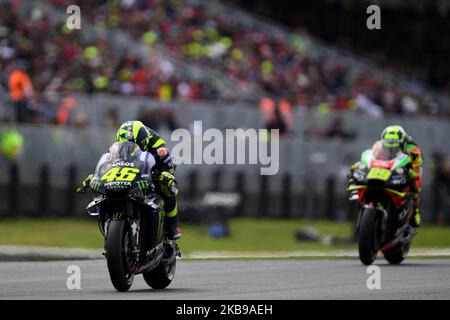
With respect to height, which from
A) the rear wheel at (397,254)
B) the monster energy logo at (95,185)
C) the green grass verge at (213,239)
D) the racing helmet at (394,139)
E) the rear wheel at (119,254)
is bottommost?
the green grass verge at (213,239)

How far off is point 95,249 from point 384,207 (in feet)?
16.0

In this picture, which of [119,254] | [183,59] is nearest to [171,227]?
[119,254]

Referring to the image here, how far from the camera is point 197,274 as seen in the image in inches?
584

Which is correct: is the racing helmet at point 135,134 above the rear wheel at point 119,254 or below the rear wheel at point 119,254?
above

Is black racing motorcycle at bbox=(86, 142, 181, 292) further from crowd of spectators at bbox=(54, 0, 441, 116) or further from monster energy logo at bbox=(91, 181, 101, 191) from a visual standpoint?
crowd of spectators at bbox=(54, 0, 441, 116)

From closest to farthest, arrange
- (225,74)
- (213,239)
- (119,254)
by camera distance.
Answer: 1. (119,254)
2. (213,239)
3. (225,74)

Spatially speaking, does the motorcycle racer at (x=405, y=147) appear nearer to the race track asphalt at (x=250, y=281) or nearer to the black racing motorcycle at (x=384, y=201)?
the black racing motorcycle at (x=384, y=201)

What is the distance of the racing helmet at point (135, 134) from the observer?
1252 centimetres

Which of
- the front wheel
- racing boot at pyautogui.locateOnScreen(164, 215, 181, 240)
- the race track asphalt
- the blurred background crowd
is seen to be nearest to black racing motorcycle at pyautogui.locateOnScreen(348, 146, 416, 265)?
the front wheel

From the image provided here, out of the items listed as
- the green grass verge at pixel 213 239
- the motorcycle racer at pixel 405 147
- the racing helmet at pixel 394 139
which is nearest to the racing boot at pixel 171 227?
the motorcycle racer at pixel 405 147

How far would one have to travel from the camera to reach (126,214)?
12047mm

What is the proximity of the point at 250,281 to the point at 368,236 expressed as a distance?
2326mm

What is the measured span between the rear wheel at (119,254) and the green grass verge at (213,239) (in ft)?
25.0

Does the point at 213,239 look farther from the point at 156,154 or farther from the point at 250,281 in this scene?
the point at 156,154
